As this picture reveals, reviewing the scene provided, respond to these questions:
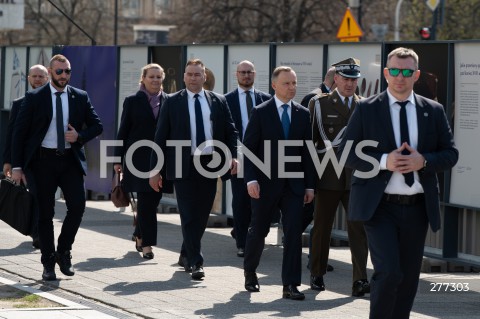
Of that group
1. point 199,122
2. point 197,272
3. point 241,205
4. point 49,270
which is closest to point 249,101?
point 241,205

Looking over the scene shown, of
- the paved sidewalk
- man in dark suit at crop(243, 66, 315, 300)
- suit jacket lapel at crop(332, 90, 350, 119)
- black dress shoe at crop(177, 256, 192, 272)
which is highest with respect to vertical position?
suit jacket lapel at crop(332, 90, 350, 119)

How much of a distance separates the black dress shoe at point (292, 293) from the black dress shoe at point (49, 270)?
6.89ft

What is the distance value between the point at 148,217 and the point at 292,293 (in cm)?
299

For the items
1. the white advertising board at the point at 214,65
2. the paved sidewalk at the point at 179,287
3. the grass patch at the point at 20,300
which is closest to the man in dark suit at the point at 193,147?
the paved sidewalk at the point at 179,287

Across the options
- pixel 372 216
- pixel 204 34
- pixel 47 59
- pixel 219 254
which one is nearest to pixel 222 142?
pixel 219 254

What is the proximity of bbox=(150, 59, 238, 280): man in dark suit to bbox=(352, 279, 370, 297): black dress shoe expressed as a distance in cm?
147

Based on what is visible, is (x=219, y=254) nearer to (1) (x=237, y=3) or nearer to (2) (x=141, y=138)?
(2) (x=141, y=138)

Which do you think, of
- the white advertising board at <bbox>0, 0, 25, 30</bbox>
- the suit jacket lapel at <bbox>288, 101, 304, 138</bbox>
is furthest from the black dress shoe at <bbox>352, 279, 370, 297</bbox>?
the white advertising board at <bbox>0, 0, 25, 30</bbox>

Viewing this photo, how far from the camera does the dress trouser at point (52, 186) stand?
1160 centimetres

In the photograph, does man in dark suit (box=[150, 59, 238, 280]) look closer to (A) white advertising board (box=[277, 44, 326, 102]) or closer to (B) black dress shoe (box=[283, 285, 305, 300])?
(B) black dress shoe (box=[283, 285, 305, 300])

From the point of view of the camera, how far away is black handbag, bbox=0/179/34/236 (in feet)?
37.9

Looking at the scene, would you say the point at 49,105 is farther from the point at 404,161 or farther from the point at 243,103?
the point at 404,161

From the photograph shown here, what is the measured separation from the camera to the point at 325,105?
11.3 metres

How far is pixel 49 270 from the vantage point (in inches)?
456
